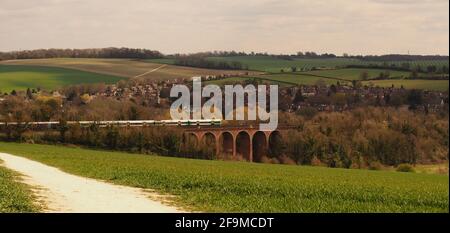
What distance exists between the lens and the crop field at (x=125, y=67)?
11024 cm

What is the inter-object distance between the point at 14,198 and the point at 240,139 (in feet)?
222

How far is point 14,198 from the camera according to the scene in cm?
1691

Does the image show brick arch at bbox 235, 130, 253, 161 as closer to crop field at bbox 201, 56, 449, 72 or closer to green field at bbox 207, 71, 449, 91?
green field at bbox 207, 71, 449, 91

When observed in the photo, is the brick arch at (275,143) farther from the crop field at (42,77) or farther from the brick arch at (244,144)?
the crop field at (42,77)

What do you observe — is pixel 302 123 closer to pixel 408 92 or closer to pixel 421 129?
pixel 421 129

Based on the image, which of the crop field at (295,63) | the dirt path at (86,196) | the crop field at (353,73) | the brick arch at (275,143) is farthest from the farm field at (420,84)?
the dirt path at (86,196)

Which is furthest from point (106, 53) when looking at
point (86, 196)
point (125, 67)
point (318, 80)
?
point (86, 196)

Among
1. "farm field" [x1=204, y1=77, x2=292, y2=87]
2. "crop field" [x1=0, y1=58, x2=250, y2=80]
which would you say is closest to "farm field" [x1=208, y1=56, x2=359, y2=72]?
"crop field" [x1=0, y1=58, x2=250, y2=80]

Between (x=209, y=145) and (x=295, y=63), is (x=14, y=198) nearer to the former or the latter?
(x=209, y=145)

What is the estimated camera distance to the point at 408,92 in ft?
330
